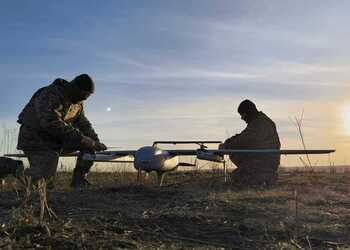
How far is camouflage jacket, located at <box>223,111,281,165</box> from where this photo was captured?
12727mm

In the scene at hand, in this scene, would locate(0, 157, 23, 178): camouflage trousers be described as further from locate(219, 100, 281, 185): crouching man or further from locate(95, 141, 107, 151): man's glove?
locate(219, 100, 281, 185): crouching man

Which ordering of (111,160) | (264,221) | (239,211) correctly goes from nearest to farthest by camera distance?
(264,221) < (239,211) < (111,160)

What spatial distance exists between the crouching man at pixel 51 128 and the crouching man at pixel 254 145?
3.22 metres

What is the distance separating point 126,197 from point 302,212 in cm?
242

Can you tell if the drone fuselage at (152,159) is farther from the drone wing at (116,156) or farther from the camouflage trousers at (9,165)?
the camouflage trousers at (9,165)

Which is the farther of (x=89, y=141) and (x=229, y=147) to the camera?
(x=229, y=147)

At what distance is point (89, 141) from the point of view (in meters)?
10.2

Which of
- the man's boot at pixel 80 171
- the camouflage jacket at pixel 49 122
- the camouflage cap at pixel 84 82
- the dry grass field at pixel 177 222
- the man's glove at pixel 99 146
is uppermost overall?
the camouflage cap at pixel 84 82

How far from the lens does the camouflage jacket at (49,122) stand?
32.3 feet

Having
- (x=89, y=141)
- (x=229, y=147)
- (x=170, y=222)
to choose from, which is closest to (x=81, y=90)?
(x=89, y=141)

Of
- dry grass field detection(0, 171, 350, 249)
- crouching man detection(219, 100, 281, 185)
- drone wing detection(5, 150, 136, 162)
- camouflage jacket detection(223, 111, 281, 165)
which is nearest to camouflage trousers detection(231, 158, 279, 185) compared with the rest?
crouching man detection(219, 100, 281, 185)

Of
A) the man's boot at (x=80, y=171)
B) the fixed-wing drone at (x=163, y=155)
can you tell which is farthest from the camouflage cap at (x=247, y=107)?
Answer: the man's boot at (x=80, y=171)

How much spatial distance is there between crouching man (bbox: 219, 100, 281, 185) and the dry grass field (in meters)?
2.89

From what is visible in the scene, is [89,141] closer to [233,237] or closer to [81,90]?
[81,90]
